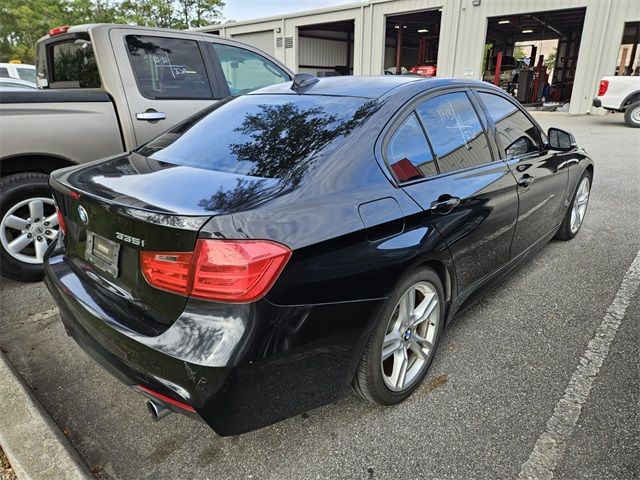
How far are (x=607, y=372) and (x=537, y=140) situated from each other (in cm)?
180

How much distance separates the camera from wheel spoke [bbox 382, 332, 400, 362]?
2.15 meters

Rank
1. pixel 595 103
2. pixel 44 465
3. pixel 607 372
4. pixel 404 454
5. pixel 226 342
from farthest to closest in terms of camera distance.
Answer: pixel 595 103, pixel 607 372, pixel 404 454, pixel 44 465, pixel 226 342

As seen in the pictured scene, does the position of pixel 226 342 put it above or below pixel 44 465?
above

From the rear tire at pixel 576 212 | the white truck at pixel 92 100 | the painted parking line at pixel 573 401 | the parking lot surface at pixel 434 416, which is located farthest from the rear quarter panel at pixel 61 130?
the rear tire at pixel 576 212

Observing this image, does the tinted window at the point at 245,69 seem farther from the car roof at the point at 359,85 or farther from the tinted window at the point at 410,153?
the tinted window at the point at 410,153

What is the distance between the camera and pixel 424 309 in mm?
2348

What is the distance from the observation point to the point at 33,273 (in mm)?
3590

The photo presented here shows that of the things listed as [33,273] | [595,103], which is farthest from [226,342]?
[595,103]

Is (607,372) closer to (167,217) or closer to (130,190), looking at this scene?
(167,217)

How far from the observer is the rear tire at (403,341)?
6.69ft

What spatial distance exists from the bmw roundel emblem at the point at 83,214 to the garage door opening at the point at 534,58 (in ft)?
64.3

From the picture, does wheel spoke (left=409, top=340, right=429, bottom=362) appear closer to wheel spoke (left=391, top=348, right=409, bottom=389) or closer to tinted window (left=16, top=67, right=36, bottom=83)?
wheel spoke (left=391, top=348, right=409, bottom=389)

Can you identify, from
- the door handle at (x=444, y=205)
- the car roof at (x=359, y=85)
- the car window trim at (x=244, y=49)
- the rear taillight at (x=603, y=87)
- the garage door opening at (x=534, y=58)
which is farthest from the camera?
the garage door opening at (x=534, y=58)

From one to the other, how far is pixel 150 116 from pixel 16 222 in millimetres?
1345
